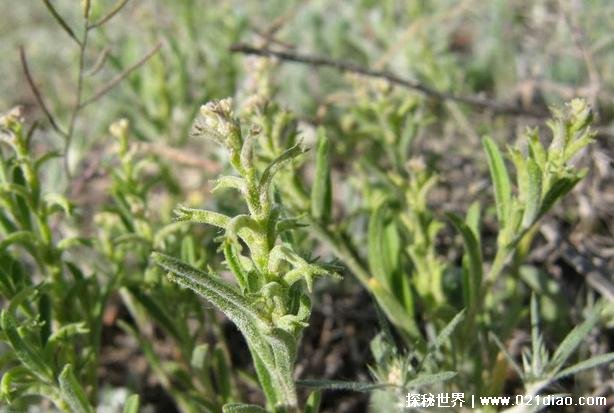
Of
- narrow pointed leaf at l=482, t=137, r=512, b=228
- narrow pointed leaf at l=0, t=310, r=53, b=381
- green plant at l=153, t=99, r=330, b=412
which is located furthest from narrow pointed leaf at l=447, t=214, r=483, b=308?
narrow pointed leaf at l=0, t=310, r=53, b=381

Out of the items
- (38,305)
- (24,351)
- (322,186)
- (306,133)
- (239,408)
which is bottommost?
(239,408)

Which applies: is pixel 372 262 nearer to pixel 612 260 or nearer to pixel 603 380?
pixel 603 380

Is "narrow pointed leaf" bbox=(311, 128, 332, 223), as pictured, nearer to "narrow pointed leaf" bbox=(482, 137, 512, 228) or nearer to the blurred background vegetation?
the blurred background vegetation

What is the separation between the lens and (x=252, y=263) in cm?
160

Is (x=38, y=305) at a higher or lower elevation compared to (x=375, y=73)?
lower

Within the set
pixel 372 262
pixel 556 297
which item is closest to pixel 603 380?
pixel 556 297

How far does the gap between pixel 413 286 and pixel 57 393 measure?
3.78ft

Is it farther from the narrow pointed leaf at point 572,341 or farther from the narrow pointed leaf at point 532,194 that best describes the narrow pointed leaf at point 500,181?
the narrow pointed leaf at point 572,341

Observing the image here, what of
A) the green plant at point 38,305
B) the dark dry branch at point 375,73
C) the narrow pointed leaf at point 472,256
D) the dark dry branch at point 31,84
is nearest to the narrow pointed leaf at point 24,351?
the green plant at point 38,305

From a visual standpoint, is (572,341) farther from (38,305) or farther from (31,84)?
(31,84)

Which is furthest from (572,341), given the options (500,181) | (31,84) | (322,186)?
(31,84)

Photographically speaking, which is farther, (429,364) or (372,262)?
(372,262)

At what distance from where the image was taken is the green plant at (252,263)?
4.79 ft

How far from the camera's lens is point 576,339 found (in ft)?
5.86
